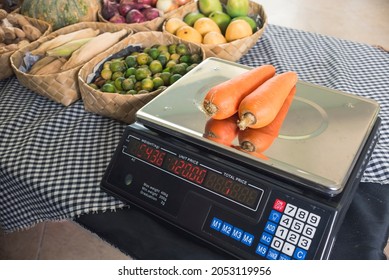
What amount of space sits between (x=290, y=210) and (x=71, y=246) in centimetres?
119

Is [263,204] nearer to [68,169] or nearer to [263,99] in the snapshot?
[263,99]

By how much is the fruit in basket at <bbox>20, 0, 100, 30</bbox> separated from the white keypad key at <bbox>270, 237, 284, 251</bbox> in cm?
100

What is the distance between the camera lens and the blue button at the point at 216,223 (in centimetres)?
64

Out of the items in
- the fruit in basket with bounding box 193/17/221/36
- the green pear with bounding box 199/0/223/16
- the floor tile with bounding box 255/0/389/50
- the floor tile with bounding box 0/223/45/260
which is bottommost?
the floor tile with bounding box 0/223/45/260

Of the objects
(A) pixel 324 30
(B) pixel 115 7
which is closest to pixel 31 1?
(B) pixel 115 7

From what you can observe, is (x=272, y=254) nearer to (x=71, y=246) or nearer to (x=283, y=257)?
(x=283, y=257)

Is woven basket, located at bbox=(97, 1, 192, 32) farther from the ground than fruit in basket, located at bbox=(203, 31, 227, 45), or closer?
closer

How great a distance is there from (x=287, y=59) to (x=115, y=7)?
58 centimetres

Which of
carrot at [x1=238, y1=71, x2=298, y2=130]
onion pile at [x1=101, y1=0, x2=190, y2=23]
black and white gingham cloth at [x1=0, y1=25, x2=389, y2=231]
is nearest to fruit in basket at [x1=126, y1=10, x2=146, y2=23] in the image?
onion pile at [x1=101, y1=0, x2=190, y2=23]

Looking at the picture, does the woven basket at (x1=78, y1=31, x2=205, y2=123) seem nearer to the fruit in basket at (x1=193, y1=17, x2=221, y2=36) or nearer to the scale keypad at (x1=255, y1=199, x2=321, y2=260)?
the fruit in basket at (x1=193, y1=17, x2=221, y2=36)

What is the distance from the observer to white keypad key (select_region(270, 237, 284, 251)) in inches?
23.5

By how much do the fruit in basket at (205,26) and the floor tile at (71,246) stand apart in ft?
2.77

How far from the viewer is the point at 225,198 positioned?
0.64 m

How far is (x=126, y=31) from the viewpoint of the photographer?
1177 mm
